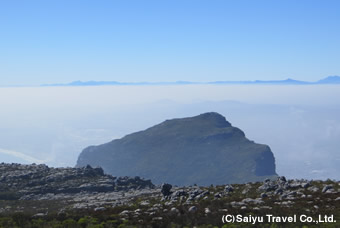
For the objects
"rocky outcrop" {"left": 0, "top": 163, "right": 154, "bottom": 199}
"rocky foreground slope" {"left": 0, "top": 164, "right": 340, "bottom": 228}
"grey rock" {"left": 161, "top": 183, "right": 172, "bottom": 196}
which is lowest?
"rocky outcrop" {"left": 0, "top": 163, "right": 154, "bottom": 199}

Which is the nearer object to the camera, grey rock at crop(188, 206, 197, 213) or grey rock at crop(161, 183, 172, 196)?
grey rock at crop(188, 206, 197, 213)

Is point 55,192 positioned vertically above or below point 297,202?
below

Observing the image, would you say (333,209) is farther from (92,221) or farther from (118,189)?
(118,189)

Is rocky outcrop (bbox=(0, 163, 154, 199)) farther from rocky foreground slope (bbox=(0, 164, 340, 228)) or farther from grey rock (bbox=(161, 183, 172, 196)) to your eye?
grey rock (bbox=(161, 183, 172, 196))

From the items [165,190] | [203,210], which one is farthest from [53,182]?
[203,210]

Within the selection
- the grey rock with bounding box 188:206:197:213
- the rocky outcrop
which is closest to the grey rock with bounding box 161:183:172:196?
the grey rock with bounding box 188:206:197:213

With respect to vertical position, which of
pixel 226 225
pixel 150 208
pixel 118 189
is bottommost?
pixel 118 189

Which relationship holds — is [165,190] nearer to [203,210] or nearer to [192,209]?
[192,209]

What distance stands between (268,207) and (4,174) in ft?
205

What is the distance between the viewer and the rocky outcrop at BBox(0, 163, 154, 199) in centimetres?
7094

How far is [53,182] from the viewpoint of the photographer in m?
77.2

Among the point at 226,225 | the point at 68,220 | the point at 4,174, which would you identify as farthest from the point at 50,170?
the point at 226,225

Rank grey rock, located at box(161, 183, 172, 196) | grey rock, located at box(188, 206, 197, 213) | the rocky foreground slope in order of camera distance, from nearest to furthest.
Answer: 1. the rocky foreground slope
2. grey rock, located at box(188, 206, 197, 213)
3. grey rock, located at box(161, 183, 172, 196)

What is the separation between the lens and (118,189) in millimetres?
76312
